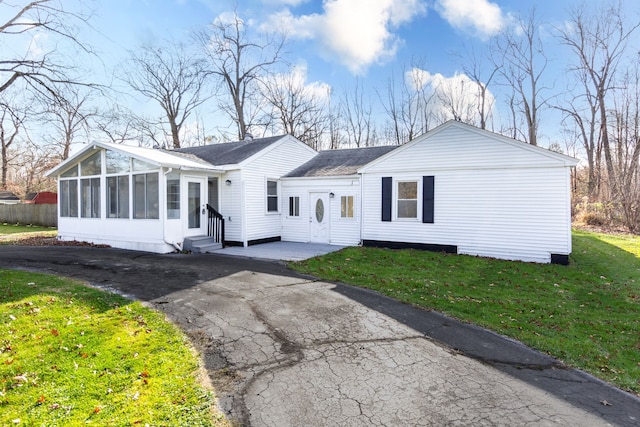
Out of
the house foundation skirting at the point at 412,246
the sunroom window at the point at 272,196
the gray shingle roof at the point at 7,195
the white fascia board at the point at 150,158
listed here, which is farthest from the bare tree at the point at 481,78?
the gray shingle roof at the point at 7,195

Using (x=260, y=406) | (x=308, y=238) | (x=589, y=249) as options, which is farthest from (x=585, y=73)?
(x=260, y=406)

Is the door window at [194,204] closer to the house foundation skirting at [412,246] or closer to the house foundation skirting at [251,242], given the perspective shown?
the house foundation skirting at [251,242]

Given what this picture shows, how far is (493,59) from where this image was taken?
1041 inches

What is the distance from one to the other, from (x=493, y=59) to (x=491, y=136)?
1998cm

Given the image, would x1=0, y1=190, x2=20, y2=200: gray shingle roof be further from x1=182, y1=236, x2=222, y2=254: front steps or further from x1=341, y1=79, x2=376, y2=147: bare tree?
x1=341, y1=79, x2=376, y2=147: bare tree

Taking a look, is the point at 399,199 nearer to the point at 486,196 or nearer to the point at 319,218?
the point at 486,196

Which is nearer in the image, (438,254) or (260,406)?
(260,406)

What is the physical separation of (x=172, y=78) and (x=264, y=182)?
905 inches

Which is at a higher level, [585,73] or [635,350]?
[585,73]

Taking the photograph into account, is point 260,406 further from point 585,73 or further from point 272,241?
point 585,73

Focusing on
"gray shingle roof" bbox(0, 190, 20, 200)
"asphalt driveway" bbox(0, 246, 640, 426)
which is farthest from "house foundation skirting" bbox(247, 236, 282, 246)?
"gray shingle roof" bbox(0, 190, 20, 200)

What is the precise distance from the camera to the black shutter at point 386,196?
1217 centimetres

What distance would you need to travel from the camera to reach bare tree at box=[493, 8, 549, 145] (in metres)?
25.3

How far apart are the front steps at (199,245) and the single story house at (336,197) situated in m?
0.05
